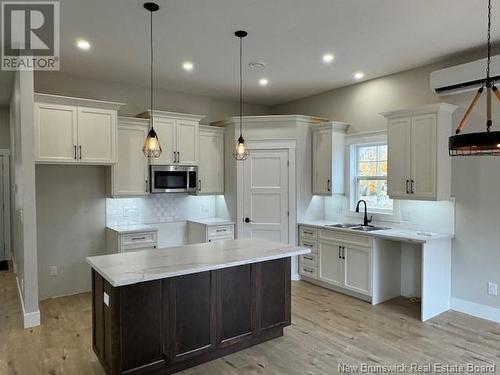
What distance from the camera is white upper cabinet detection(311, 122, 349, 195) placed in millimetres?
5156

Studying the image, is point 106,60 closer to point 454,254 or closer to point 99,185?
point 99,185

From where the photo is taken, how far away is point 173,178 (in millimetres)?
5086

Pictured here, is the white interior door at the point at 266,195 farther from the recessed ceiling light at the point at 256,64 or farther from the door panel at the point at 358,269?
the recessed ceiling light at the point at 256,64

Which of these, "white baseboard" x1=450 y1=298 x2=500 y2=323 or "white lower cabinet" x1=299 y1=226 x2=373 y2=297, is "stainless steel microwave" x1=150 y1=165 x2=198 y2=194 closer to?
"white lower cabinet" x1=299 y1=226 x2=373 y2=297

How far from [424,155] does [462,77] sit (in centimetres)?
90

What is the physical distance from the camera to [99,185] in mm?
4863

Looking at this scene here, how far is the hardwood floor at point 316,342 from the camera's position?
2.95 meters

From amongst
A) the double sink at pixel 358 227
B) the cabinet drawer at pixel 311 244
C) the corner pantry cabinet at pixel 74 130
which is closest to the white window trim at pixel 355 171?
the double sink at pixel 358 227

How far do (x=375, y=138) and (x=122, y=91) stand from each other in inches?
143

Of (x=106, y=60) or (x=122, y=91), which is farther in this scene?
(x=122, y=91)

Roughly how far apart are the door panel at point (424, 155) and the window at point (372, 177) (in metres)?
0.71

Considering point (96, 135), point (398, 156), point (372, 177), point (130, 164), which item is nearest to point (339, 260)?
point (372, 177)

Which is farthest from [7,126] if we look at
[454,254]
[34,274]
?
[454,254]

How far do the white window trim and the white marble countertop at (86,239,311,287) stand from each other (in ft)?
6.54
